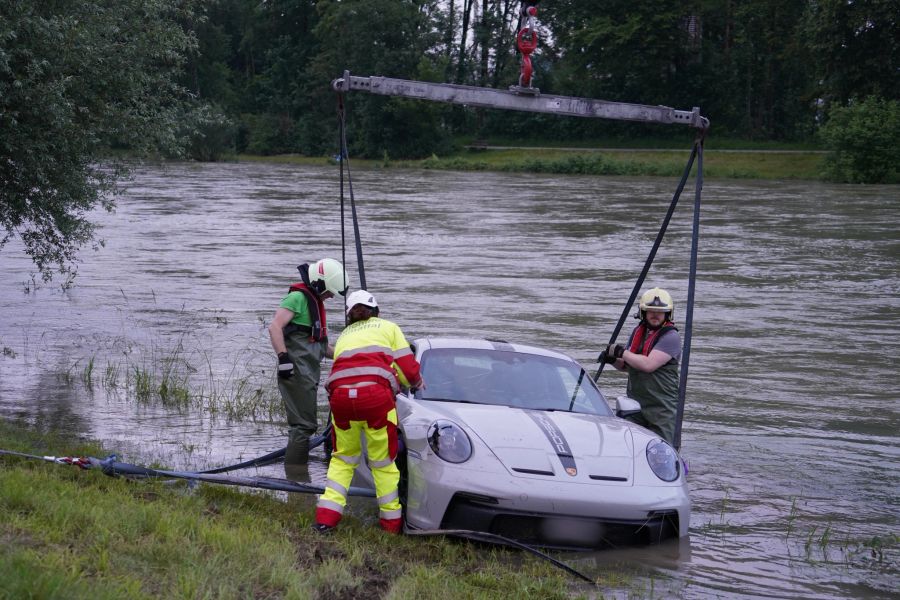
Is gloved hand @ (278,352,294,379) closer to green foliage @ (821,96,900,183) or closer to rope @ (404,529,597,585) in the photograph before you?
rope @ (404,529,597,585)

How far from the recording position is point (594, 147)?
6956 centimetres

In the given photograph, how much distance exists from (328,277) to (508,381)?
59.8 inches

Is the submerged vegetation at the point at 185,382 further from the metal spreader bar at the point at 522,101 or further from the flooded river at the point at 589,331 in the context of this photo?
the metal spreader bar at the point at 522,101

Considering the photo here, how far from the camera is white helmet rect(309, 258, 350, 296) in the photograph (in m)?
8.49

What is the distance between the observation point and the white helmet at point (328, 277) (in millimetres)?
8492

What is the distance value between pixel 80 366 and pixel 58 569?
9072 millimetres

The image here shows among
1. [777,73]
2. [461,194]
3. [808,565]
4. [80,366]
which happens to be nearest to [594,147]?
[777,73]

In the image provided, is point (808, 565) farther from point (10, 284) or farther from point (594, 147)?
point (594, 147)

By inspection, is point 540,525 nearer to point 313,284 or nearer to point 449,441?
point 449,441

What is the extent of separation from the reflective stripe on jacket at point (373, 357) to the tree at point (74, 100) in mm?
5854

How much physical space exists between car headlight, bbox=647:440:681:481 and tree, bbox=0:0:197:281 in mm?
7302

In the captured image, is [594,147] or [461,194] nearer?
[461,194]

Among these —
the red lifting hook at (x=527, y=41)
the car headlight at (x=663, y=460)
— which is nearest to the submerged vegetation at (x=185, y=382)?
the red lifting hook at (x=527, y=41)

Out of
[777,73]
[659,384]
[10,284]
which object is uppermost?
[777,73]
